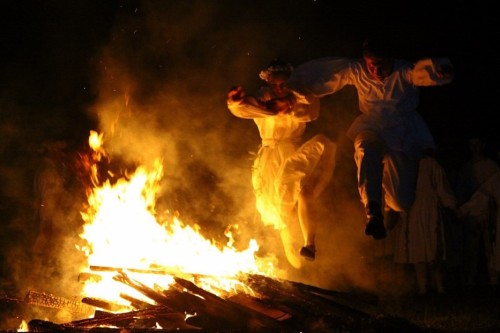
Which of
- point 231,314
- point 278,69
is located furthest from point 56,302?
point 278,69

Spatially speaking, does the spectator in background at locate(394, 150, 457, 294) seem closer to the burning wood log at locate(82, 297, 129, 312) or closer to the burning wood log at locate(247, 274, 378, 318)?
the burning wood log at locate(247, 274, 378, 318)

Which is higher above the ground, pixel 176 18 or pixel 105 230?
pixel 176 18

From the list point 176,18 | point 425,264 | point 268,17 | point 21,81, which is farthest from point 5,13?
point 425,264

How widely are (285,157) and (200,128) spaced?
128 inches

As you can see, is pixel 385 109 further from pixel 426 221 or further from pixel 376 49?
pixel 426 221

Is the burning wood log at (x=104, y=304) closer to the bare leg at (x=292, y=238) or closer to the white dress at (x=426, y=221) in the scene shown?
the bare leg at (x=292, y=238)

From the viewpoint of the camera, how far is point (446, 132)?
41.6 feet

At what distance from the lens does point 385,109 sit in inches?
336

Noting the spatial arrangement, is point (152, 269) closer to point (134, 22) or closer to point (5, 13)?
point (134, 22)

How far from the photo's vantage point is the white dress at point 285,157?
895cm

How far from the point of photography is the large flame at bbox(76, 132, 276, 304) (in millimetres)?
8711

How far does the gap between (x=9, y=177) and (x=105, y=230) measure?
6574 mm

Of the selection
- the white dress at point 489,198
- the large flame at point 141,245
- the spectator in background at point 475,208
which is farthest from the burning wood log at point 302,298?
the white dress at point 489,198

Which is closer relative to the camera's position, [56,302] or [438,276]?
[56,302]
